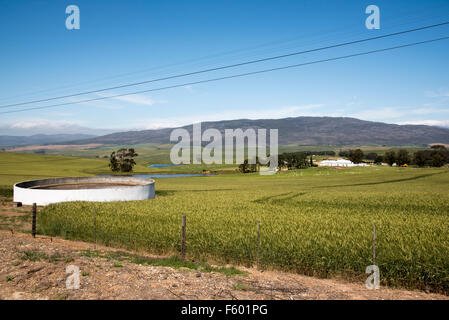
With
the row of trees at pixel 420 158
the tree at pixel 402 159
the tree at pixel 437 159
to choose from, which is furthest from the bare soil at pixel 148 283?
the tree at pixel 402 159

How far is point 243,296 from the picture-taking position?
380 inches

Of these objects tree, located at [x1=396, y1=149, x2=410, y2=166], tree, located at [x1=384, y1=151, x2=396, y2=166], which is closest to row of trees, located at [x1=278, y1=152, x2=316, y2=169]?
tree, located at [x1=384, y1=151, x2=396, y2=166]

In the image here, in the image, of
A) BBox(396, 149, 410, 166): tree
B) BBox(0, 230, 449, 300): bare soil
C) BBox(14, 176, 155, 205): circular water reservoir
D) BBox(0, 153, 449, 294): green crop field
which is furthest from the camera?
BBox(396, 149, 410, 166): tree

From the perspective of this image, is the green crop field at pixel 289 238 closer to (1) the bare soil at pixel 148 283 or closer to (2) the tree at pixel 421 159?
(1) the bare soil at pixel 148 283

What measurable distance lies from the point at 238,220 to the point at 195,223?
278 centimetres

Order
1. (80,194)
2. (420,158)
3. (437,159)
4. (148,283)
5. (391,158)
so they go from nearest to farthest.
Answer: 1. (148,283)
2. (80,194)
3. (437,159)
4. (420,158)
5. (391,158)

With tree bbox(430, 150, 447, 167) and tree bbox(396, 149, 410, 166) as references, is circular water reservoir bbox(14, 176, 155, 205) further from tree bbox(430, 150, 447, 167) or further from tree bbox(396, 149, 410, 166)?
tree bbox(396, 149, 410, 166)

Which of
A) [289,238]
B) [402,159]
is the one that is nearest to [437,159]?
[402,159]

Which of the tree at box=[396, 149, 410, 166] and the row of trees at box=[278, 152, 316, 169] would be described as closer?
the row of trees at box=[278, 152, 316, 169]

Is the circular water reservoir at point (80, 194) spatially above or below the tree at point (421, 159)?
below

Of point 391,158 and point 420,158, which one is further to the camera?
point 391,158

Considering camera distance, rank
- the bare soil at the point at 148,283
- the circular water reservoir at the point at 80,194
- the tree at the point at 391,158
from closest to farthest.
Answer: the bare soil at the point at 148,283 → the circular water reservoir at the point at 80,194 → the tree at the point at 391,158

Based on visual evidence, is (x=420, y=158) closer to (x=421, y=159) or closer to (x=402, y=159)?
(x=421, y=159)
